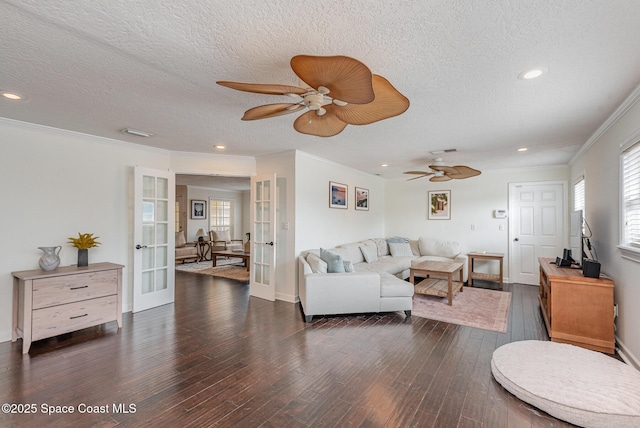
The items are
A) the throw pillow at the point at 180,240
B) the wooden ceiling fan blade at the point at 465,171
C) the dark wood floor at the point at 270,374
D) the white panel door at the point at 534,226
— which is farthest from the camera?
the throw pillow at the point at 180,240

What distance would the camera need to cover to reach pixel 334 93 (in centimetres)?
169

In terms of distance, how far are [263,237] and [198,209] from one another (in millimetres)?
5776

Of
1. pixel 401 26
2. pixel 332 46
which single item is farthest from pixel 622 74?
pixel 332 46

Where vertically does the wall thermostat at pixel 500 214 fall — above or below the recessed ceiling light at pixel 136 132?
below

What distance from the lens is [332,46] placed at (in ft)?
6.08

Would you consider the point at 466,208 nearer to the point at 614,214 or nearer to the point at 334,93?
the point at 614,214

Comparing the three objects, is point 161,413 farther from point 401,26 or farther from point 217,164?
point 217,164

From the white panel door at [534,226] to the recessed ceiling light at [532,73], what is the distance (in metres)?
4.71

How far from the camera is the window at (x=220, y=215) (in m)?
10.3

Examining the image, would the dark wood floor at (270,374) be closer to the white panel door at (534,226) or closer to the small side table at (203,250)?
the white panel door at (534,226)

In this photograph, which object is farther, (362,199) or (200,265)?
(200,265)

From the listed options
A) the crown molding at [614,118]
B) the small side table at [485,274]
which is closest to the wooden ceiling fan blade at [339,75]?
the crown molding at [614,118]

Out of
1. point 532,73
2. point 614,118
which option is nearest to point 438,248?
point 614,118

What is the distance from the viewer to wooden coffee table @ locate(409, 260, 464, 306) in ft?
14.9
